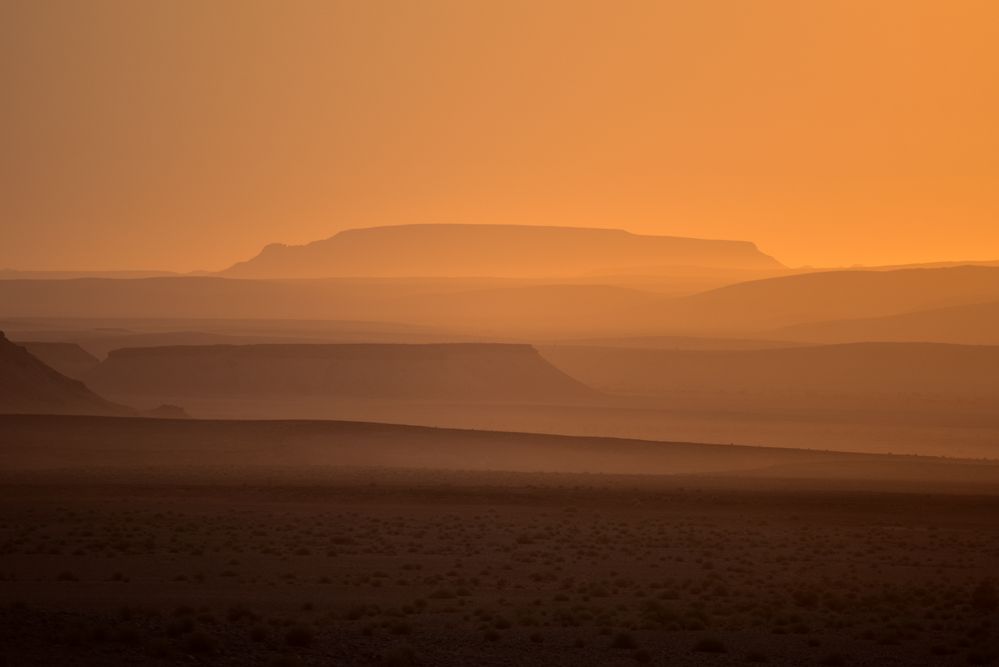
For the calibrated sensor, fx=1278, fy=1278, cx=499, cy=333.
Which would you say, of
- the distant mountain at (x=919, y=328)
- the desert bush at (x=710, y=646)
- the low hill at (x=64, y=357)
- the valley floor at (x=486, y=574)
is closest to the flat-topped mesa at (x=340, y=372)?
the low hill at (x=64, y=357)

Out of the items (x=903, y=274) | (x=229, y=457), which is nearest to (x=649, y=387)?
(x=229, y=457)

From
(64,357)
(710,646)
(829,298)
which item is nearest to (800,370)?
(64,357)

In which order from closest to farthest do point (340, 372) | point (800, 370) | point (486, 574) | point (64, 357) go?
1. point (486, 574)
2. point (340, 372)
3. point (64, 357)
4. point (800, 370)

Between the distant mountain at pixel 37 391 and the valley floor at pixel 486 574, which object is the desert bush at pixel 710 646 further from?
the distant mountain at pixel 37 391

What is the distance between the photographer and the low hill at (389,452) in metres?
42.5

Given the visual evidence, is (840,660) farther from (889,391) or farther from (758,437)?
(889,391)

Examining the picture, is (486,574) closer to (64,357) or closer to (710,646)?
(710,646)

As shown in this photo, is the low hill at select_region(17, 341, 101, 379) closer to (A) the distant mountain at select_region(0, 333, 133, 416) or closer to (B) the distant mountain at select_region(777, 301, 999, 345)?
(A) the distant mountain at select_region(0, 333, 133, 416)

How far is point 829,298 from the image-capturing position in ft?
617

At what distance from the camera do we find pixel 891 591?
19.6 meters

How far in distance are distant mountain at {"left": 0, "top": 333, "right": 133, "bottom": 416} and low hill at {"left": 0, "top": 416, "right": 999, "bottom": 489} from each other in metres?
9.48

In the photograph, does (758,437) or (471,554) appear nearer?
(471,554)

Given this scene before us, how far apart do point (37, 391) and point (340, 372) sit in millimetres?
30855

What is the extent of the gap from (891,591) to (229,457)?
2932 cm
